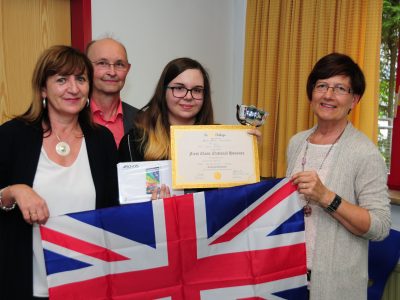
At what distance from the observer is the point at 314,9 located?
9.70ft

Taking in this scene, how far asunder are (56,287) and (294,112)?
2.21 meters

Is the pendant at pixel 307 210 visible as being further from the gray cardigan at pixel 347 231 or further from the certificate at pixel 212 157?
the certificate at pixel 212 157

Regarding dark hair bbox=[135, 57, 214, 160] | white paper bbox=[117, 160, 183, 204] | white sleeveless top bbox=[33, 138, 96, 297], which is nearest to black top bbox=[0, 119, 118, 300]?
white sleeveless top bbox=[33, 138, 96, 297]

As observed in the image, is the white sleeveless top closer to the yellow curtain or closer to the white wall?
the white wall

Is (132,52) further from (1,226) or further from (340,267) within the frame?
(340,267)

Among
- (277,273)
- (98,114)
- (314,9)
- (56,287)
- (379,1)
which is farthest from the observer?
(314,9)

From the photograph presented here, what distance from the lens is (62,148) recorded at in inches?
61.7

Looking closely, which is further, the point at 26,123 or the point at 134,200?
the point at 134,200

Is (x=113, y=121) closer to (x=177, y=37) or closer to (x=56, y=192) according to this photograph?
(x=56, y=192)

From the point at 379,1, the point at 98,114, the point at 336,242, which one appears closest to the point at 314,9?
the point at 379,1

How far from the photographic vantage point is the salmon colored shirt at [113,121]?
2.29 meters

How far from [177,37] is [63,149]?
2.04m

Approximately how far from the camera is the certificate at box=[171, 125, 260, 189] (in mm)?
1694

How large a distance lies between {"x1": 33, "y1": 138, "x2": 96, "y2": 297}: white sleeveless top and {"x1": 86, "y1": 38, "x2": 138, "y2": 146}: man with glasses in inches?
29.6
